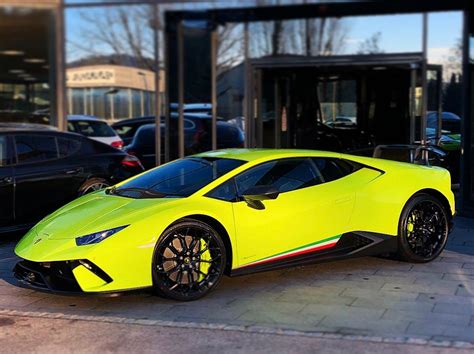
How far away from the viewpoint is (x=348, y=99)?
13.2 meters

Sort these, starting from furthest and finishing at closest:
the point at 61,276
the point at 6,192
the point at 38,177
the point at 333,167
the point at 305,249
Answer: the point at 38,177 → the point at 6,192 → the point at 333,167 → the point at 305,249 → the point at 61,276

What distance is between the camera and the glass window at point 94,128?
43.1 feet

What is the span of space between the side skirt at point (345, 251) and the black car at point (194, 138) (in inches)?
265

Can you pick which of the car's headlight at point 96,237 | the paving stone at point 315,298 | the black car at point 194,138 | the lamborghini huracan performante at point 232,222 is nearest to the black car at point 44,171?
the lamborghini huracan performante at point 232,222

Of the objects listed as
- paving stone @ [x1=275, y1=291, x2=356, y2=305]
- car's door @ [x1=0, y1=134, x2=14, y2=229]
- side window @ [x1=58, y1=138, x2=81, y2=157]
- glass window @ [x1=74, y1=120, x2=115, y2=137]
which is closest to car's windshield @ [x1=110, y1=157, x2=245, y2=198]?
paving stone @ [x1=275, y1=291, x2=356, y2=305]

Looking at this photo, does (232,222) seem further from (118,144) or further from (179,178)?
(118,144)

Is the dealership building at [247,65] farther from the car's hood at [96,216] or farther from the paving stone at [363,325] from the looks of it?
the paving stone at [363,325]

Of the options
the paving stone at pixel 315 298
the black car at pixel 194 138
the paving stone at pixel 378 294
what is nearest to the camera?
the paving stone at pixel 315 298

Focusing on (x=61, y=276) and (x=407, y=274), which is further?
(x=407, y=274)

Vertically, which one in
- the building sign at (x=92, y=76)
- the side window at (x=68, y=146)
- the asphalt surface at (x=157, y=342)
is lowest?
the asphalt surface at (x=157, y=342)

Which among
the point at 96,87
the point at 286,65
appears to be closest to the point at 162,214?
the point at 286,65

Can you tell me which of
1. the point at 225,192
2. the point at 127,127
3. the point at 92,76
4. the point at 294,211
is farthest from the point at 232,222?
the point at 92,76

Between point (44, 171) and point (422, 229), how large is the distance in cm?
462

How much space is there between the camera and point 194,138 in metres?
12.9
